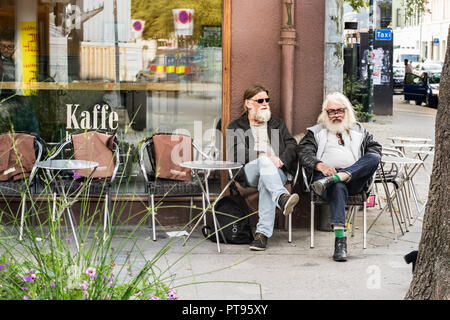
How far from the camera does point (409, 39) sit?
230ft

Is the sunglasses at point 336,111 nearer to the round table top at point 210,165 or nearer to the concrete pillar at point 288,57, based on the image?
the concrete pillar at point 288,57

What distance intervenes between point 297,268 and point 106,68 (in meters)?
3.01

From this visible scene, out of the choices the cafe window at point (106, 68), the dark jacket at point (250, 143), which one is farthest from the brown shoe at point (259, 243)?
the cafe window at point (106, 68)

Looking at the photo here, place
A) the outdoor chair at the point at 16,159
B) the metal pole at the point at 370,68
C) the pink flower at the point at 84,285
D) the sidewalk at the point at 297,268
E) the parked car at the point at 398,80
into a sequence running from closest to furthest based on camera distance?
the pink flower at the point at 84,285
the sidewalk at the point at 297,268
the outdoor chair at the point at 16,159
the metal pole at the point at 370,68
the parked car at the point at 398,80

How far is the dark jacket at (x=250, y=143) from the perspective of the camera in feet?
23.7

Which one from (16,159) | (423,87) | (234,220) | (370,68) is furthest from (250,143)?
(423,87)

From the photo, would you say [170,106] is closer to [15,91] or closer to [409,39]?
[15,91]

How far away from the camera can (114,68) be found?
313 inches

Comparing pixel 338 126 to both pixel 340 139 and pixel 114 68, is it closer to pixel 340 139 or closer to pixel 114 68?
pixel 340 139

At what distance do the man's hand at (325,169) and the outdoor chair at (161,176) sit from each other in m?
1.07

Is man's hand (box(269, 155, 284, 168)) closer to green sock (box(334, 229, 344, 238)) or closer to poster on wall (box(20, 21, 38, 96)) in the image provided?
green sock (box(334, 229, 344, 238))

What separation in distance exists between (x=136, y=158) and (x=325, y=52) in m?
2.13

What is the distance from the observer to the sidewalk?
5492mm

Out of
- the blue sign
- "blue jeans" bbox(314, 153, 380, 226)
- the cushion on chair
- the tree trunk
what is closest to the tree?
the cushion on chair
